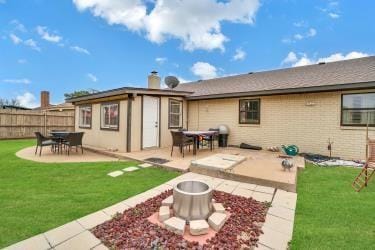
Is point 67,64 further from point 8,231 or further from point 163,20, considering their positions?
point 8,231

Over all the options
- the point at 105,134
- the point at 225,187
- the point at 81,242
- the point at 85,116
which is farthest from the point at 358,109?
the point at 85,116

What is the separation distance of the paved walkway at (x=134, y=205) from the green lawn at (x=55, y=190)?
20 centimetres

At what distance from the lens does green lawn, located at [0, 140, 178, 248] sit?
2.91m

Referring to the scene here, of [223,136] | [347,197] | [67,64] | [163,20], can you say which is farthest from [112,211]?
[67,64]

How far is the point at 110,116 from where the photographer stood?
952 centimetres

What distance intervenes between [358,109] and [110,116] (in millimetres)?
9800

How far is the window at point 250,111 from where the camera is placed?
9.42 m

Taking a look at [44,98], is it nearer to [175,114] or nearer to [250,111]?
[175,114]

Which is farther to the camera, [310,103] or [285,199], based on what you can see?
Answer: [310,103]

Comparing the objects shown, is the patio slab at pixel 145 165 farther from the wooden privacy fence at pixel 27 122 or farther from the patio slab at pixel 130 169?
the wooden privacy fence at pixel 27 122

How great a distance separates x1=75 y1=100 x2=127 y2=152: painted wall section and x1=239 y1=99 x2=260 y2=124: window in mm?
5345

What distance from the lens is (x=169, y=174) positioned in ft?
18.2

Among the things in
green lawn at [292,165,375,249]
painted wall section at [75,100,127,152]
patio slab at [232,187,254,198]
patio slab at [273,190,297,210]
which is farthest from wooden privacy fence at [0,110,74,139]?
green lawn at [292,165,375,249]

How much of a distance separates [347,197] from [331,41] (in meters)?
12.2
